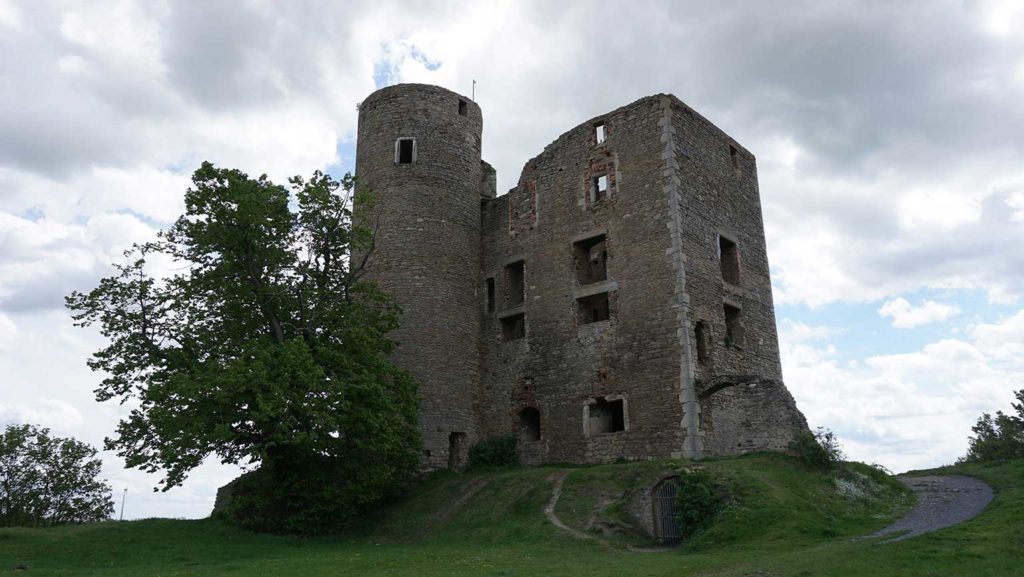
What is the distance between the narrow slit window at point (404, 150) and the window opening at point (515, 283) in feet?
15.2

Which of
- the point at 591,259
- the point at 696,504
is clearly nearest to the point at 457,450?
the point at 591,259

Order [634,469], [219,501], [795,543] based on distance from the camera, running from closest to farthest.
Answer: [795,543] → [634,469] → [219,501]

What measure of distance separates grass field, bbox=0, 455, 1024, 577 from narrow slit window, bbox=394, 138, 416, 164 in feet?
33.2

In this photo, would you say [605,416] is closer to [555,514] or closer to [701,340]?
[701,340]

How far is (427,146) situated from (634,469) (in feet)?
41.4

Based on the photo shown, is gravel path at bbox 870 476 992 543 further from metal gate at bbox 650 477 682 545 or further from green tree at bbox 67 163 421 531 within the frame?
green tree at bbox 67 163 421 531

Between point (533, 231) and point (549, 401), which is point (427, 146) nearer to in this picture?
point (533, 231)

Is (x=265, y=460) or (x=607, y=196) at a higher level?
(x=607, y=196)

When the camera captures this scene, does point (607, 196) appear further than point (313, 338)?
Yes

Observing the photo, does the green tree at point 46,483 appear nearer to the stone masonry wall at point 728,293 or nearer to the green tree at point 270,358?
the green tree at point 270,358

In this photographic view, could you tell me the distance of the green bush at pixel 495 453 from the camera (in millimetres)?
22562

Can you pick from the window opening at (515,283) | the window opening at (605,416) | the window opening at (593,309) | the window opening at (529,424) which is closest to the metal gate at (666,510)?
the window opening at (605,416)

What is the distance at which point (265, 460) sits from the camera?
17.8 m

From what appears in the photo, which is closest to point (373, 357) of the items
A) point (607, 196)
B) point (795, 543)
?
point (607, 196)
